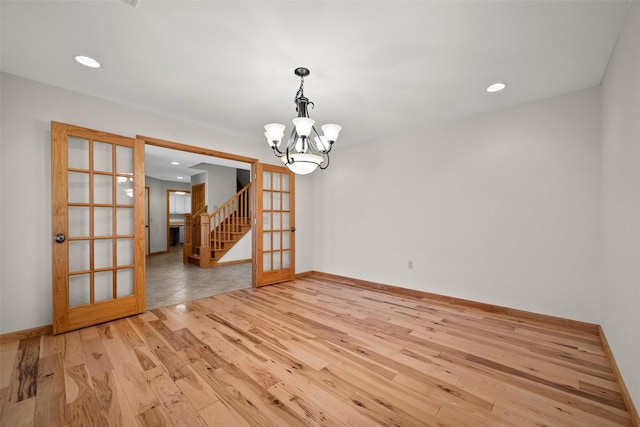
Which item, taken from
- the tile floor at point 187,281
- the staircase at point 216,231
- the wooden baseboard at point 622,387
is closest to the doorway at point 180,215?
the tile floor at point 187,281

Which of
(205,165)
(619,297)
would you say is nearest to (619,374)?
(619,297)

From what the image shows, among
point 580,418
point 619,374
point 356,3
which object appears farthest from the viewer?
point 619,374

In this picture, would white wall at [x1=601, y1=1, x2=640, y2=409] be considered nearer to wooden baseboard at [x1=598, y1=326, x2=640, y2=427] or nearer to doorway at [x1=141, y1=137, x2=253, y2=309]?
wooden baseboard at [x1=598, y1=326, x2=640, y2=427]

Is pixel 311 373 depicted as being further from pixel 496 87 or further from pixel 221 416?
pixel 496 87

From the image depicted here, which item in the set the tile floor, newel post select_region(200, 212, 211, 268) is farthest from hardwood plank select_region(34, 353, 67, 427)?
newel post select_region(200, 212, 211, 268)

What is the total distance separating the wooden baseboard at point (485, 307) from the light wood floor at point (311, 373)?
10cm

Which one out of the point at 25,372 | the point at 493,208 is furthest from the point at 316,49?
the point at 25,372

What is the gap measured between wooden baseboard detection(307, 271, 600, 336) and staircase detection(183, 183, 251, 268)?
3.29 meters

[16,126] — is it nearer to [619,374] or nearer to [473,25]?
[473,25]

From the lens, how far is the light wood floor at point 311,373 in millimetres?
1502

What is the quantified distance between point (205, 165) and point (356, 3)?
260 inches

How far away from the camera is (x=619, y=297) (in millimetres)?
1848

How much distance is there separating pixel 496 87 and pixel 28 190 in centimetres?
469

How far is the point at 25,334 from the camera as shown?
8.01 feet
